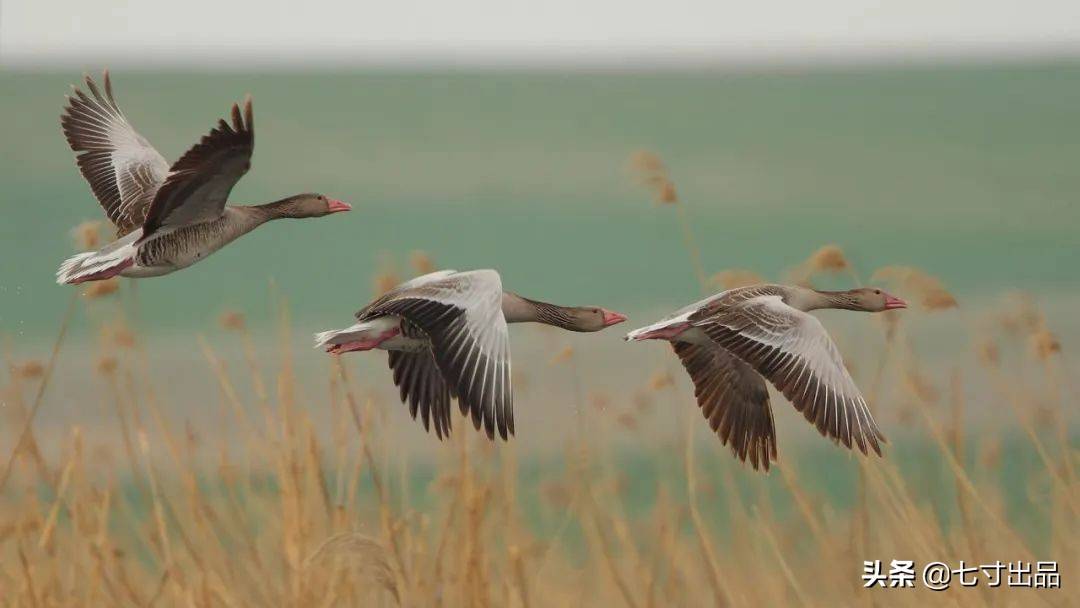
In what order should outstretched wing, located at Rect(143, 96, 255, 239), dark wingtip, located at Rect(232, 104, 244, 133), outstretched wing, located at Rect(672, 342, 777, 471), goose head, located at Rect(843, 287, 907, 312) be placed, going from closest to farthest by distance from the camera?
dark wingtip, located at Rect(232, 104, 244, 133), outstretched wing, located at Rect(143, 96, 255, 239), outstretched wing, located at Rect(672, 342, 777, 471), goose head, located at Rect(843, 287, 907, 312)

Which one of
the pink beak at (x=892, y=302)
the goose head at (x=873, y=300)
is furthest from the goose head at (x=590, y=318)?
A: the pink beak at (x=892, y=302)

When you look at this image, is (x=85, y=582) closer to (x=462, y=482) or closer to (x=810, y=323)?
(x=462, y=482)

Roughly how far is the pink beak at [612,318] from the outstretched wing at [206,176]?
154 cm

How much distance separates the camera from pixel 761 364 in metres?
5.50

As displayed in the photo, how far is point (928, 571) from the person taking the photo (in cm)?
629

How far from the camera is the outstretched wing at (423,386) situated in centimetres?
598

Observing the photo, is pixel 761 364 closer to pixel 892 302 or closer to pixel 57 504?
pixel 892 302

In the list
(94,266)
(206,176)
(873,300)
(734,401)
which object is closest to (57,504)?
(94,266)

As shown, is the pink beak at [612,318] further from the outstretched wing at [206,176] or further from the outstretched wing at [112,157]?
the outstretched wing at [112,157]

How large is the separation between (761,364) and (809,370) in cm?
18

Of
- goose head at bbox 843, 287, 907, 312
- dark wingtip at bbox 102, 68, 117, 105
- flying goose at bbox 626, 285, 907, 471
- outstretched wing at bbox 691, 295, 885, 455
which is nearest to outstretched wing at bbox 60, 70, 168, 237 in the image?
dark wingtip at bbox 102, 68, 117, 105

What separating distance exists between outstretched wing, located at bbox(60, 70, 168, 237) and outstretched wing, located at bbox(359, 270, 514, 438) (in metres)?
1.82

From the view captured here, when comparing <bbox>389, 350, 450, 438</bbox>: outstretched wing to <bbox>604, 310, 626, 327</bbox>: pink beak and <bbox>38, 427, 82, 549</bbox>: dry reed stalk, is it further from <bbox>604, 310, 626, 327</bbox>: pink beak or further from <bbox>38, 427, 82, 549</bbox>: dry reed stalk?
<bbox>38, 427, 82, 549</bbox>: dry reed stalk

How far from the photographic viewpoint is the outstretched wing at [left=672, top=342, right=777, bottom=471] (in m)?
6.29
